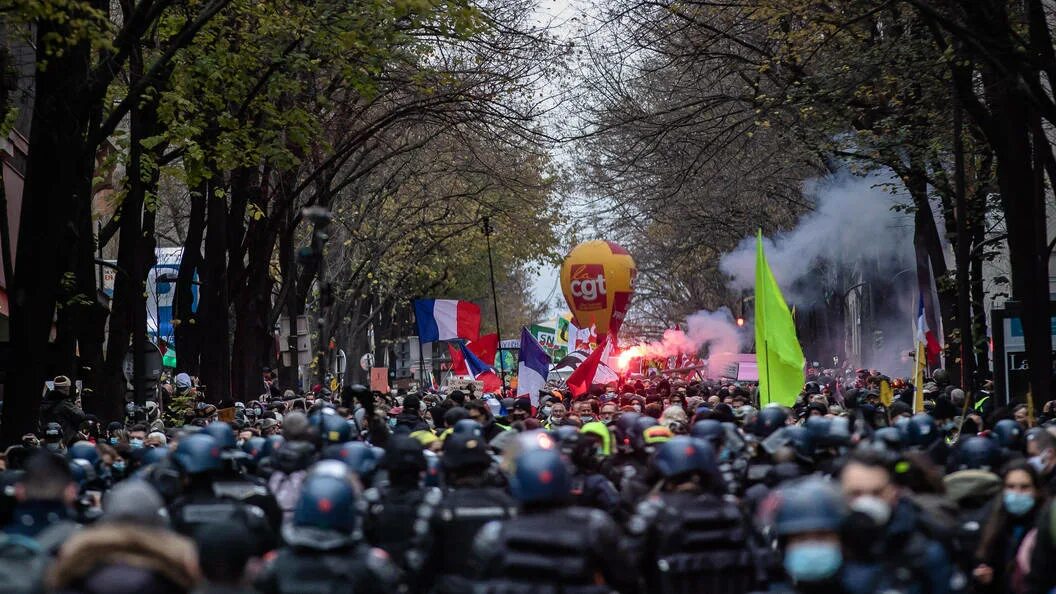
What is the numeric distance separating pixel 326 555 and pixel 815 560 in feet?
6.73

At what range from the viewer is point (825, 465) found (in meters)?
10.0

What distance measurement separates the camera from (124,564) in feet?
18.1

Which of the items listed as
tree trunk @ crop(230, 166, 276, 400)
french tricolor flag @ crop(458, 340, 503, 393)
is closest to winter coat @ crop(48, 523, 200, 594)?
tree trunk @ crop(230, 166, 276, 400)

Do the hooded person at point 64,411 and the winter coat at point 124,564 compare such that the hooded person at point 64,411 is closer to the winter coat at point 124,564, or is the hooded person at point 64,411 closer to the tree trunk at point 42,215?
the tree trunk at point 42,215

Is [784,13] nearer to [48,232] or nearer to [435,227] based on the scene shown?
[48,232]

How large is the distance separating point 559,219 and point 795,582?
36.7 metres

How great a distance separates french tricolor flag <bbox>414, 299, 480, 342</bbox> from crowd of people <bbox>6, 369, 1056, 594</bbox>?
95.5 feet

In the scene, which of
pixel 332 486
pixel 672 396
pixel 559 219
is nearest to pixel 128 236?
pixel 672 396

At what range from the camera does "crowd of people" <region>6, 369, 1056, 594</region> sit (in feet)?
20.3

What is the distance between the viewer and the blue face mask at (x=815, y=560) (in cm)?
614

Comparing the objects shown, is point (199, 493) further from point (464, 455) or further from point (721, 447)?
point (721, 447)

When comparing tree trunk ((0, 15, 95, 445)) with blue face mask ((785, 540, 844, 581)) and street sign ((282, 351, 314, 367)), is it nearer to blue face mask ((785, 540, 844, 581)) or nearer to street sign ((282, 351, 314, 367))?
blue face mask ((785, 540, 844, 581))

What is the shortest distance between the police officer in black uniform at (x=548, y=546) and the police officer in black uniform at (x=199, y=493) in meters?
1.81

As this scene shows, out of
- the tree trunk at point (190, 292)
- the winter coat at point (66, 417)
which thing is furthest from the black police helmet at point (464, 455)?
the tree trunk at point (190, 292)
